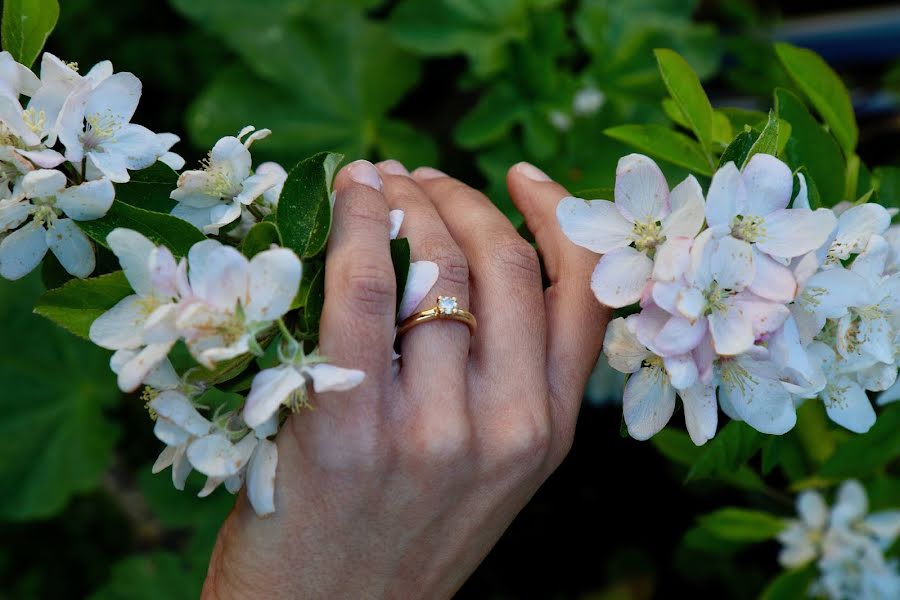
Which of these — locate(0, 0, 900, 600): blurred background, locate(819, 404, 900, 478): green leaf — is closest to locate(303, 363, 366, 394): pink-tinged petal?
locate(819, 404, 900, 478): green leaf

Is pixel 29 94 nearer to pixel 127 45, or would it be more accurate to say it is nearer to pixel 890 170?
pixel 890 170

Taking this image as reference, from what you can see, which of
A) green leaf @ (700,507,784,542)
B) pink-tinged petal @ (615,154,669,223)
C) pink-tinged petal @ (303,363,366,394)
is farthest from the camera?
green leaf @ (700,507,784,542)

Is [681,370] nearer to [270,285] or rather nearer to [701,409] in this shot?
[701,409]

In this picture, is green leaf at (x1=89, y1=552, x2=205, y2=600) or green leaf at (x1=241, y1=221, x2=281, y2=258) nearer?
green leaf at (x1=241, y1=221, x2=281, y2=258)

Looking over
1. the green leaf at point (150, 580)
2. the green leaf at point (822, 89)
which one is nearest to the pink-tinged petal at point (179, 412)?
the green leaf at point (822, 89)

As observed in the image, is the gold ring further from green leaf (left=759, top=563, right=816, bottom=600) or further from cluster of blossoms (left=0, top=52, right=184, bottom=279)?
green leaf (left=759, top=563, right=816, bottom=600)

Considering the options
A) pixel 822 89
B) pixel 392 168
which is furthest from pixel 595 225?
pixel 822 89
